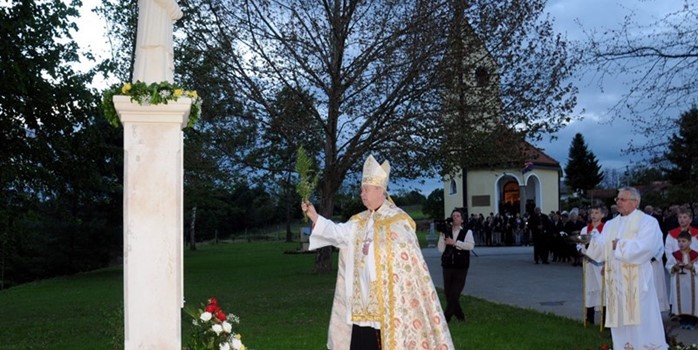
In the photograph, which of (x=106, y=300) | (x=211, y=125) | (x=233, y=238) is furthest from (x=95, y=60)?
(x=233, y=238)

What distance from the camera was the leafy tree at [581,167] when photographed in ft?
261

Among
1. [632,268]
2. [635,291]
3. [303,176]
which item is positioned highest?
[303,176]

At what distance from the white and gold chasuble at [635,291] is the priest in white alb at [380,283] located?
3074mm

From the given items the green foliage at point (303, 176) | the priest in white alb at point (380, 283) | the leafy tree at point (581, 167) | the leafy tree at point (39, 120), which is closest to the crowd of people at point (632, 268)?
the priest in white alb at point (380, 283)

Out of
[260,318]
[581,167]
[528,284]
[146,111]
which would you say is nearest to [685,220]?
[528,284]

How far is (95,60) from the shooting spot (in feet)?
82.4

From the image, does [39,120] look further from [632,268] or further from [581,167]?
[581,167]

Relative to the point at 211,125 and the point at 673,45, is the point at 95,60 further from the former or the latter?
the point at 673,45

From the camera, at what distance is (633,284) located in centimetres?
910

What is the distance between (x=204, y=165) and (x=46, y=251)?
14.8 meters

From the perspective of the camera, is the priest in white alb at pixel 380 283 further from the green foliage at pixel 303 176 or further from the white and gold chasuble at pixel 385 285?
the green foliage at pixel 303 176

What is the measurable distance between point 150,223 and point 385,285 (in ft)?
7.43

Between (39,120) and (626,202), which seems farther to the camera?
(39,120)

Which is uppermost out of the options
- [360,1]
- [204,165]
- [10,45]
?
[360,1]
